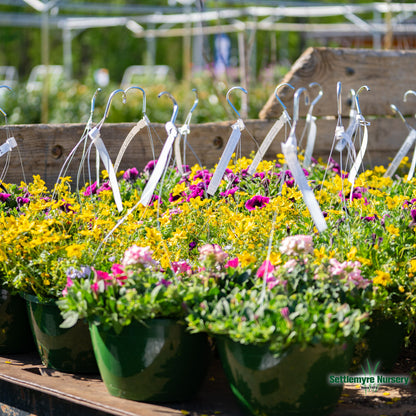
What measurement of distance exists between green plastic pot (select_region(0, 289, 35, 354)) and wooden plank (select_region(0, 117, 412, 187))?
3.12 feet

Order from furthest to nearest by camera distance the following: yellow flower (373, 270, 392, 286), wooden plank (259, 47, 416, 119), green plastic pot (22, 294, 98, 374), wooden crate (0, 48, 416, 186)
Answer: wooden plank (259, 47, 416, 119)
wooden crate (0, 48, 416, 186)
green plastic pot (22, 294, 98, 374)
yellow flower (373, 270, 392, 286)

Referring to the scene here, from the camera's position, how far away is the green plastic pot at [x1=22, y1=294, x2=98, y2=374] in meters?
2.06

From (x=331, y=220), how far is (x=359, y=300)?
637 millimetres

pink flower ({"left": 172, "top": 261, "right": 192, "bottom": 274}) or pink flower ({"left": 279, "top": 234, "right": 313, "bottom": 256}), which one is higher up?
pink flower ({"left": 279, "top": 234, "right": 313, "bottom": 256})

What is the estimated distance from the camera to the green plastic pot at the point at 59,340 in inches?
81.2

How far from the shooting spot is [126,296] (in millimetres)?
1737

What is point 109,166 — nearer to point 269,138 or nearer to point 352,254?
point 269,138

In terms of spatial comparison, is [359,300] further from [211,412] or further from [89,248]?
[89,248]

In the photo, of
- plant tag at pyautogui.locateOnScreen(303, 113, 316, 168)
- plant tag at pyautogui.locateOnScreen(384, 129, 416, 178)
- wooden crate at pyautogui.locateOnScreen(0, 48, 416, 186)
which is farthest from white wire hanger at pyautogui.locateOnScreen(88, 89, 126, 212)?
plant tag at pyautogui.locateOnScreen(384, 129, 416, 178)

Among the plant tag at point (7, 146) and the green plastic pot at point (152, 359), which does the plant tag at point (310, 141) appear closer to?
the plant tag at point (7, 146)

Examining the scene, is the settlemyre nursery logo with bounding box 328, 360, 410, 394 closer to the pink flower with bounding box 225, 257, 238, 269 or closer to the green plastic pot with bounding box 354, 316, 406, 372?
the green plastic pot with bounding box 354, 316, 406, 372

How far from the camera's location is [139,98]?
761 cm

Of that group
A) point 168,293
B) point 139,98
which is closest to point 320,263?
point 168,293

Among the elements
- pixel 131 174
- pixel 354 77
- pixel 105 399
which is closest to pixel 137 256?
pixel 105 399
